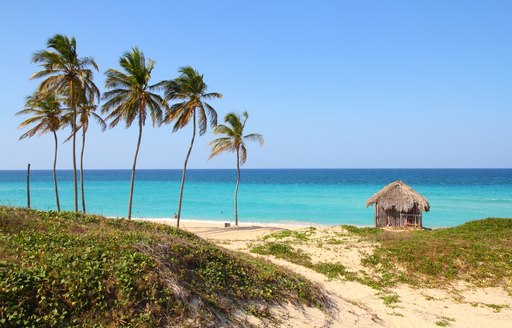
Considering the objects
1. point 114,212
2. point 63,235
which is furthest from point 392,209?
point 114,212

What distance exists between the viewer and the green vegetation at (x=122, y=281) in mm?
5719

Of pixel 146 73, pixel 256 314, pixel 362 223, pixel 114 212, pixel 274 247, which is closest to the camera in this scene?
pixel 256 314

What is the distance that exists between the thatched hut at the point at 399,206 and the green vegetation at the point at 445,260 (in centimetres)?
617

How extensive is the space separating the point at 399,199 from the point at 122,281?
71.5 ft

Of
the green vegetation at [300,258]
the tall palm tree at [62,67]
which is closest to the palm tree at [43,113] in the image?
the tall palm tree at [62,67]

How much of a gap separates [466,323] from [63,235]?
10.2m

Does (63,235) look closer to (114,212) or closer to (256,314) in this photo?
(256,314)

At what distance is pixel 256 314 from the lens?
7.50m

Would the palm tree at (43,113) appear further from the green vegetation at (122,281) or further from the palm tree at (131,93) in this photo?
the green vegetation at (122,281)

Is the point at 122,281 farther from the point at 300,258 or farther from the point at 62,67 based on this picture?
the point at 62,67

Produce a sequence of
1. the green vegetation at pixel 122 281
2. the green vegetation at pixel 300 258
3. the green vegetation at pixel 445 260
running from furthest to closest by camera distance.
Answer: the green vegetation at pixel 300 258, the green vegetation at pixel 445 260, the green vegetation at pixel 122 281

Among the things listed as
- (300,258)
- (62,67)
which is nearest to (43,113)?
(62,67)

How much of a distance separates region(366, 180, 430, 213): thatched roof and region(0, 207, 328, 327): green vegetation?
55.3 ft

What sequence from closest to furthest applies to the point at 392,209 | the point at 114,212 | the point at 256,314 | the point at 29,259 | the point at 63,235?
the point at 29,259 < the point at 256,314 < the point at 63,235 < the point at 392,209 < the point at 114,212
